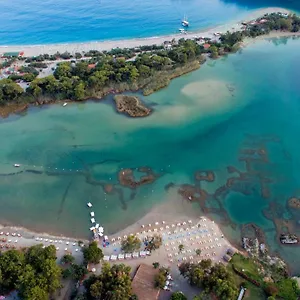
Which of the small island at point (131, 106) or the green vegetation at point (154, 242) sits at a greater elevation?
the small island at point (131, 106)

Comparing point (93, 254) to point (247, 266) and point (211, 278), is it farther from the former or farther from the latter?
point (247, 266)

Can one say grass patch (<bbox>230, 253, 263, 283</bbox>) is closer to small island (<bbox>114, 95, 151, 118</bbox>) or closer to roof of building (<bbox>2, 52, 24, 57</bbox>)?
small island (<bbox>114, 95, 151, 118</bbox>)

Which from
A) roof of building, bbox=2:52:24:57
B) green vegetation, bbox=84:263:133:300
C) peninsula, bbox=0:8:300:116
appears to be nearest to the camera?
green vegetation, bbox=84:263:133:300

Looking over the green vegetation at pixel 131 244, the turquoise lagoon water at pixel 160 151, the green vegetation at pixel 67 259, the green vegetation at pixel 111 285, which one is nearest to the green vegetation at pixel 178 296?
the green vegetation at pixel 111 285

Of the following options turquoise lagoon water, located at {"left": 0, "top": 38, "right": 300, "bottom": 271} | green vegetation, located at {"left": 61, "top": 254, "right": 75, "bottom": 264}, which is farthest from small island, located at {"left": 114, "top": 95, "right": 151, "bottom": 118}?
green vegetation, located at {"left": 61, "top": 254, "right": 75, "bottom": 264}

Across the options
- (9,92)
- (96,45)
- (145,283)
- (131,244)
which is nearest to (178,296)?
(145,283)

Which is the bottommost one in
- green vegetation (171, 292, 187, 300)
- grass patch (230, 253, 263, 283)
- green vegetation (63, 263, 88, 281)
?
grass patch (230, 253, 263, 283)

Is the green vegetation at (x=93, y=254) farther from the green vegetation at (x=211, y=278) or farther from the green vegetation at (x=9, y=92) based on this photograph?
the green vegetation at (x=9, y=92)
